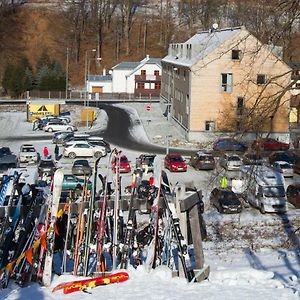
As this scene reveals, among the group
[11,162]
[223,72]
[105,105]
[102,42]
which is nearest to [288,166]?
[223,72]

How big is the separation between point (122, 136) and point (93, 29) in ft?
152

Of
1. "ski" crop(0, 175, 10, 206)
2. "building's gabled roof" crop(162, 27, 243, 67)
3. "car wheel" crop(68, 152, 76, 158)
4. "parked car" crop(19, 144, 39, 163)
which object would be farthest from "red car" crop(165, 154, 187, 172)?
"ski" crop(0, 175, 10, 206)

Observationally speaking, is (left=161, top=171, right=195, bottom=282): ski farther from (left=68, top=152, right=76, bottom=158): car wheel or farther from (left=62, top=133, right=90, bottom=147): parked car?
(left=62, top=133, right=90, bottom=147): parked car

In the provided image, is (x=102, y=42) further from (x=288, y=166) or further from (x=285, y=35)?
(x=285, y=35)

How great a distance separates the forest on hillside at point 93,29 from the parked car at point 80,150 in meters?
39.5

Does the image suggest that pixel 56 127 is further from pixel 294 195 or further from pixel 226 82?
pixel 294 195

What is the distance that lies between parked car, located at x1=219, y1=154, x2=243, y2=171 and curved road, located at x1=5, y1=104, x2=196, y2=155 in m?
5.41

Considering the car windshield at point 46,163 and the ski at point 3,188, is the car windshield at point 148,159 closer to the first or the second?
the car windshield at point 46,163

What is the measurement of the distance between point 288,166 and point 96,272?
20431 mm

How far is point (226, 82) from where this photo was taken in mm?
36312

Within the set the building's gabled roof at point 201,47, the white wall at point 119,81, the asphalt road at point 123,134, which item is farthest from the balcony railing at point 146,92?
the building's gabled roof at point 201,47

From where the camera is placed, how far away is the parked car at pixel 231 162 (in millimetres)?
27844

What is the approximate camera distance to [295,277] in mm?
9172

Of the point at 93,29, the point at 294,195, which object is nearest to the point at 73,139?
the point at 294,195
